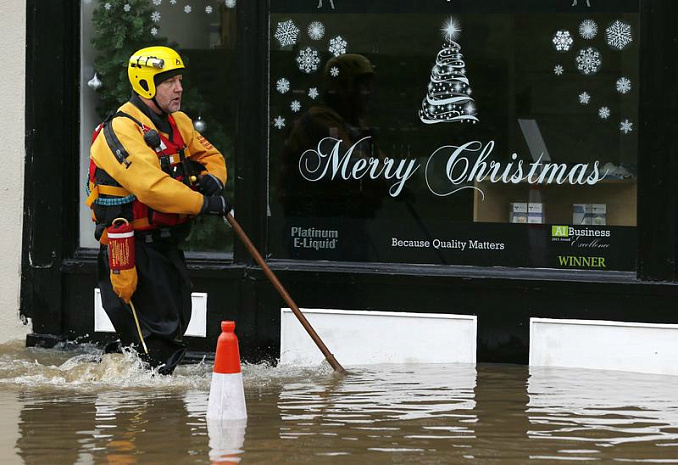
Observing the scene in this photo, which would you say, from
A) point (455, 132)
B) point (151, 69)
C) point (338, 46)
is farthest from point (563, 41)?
point (151, 69)

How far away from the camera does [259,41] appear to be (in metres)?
9.27

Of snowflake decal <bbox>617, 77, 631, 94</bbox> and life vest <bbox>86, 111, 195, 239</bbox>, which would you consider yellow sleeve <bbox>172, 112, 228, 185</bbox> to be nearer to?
life vest <bbox>86, 111, 195, 239</bbox>

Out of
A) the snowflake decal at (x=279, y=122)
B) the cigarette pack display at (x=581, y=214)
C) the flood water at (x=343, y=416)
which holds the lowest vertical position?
the flood water at (x=343, y=416)

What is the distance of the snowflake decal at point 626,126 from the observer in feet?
28.4

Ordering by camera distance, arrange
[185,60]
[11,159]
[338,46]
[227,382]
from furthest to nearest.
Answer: [11,159] < [185,60] < [338,46] < [227,382]

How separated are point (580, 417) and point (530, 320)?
188 centimetres

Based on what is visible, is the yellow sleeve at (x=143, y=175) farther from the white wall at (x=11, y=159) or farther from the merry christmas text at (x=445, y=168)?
the white wall at (x=11, y=159)

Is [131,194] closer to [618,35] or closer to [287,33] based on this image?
[287,33]

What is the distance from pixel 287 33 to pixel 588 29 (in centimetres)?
209

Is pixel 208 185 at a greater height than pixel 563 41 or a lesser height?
lesser

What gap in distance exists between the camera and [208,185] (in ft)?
26.3

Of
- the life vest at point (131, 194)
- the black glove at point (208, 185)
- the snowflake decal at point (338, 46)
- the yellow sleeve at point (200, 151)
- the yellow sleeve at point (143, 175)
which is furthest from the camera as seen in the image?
the snowflake decal at point (338, 46)

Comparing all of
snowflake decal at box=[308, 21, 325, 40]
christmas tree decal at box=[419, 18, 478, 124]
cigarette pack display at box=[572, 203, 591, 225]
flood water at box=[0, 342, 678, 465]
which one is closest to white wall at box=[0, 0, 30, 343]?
flood water at box=[0, 342, 678, 465]

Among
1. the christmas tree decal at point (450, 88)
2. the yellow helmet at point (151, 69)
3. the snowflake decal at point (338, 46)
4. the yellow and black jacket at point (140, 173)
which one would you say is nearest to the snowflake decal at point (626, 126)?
the christmas tree decal at point (450, 88)
